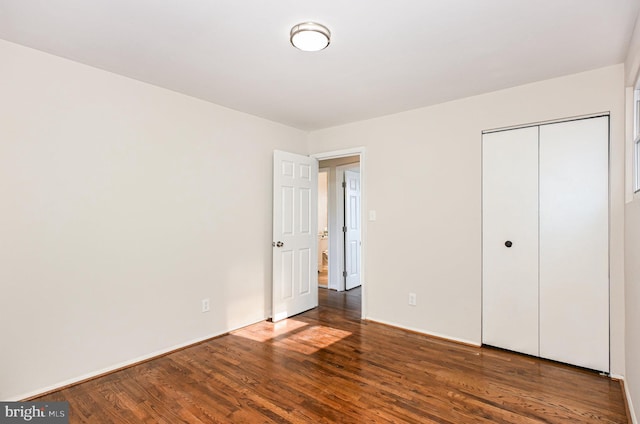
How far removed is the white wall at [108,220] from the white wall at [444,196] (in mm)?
1542

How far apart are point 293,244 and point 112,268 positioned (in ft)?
6.53

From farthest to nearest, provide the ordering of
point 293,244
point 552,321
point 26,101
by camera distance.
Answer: point 293,244 < point 552,321 < point 26,101

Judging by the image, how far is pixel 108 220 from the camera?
267cm

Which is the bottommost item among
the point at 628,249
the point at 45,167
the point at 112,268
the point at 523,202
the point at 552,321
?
the point at 552,321

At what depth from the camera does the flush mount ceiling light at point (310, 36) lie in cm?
201

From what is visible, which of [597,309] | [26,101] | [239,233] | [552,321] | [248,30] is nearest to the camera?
[248,30]

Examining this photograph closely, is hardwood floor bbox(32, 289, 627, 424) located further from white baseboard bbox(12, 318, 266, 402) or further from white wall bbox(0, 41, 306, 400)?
white wall bbox(0, 41, 306, 400)

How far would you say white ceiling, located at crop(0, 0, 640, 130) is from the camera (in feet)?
6.11

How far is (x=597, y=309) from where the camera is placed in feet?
8.75

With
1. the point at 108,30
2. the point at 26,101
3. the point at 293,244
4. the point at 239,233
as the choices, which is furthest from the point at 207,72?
the point at 293,244

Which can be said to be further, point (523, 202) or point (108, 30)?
point (523, 202)

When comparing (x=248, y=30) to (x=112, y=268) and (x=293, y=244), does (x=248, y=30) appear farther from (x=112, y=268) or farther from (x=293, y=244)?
(x=293, y=244)
